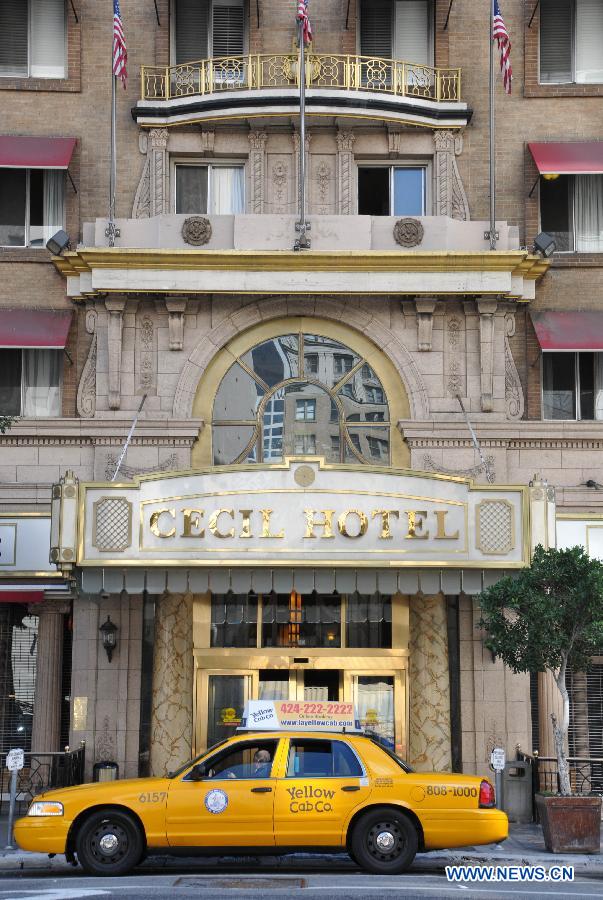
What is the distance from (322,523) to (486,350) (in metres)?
5.30

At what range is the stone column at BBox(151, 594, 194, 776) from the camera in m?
25.9

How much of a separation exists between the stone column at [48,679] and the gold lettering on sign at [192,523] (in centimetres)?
400

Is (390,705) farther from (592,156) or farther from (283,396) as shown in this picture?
(592,156)

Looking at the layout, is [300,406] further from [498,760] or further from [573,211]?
A: [498,760]

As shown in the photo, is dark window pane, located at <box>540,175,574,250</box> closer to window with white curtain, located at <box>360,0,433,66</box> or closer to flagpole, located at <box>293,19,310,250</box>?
window with white curtain, located at <box>360,0,433,66</box>

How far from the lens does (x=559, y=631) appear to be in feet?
69.6

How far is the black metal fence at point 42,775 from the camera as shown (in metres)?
24.9

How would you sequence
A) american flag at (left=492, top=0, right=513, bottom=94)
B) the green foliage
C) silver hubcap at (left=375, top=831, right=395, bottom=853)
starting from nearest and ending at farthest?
silver hubcap at (left=375, top=831, right=395, bottom=853), the green foliage, american flag at (left=492, top=0, right=513, bottom=94)

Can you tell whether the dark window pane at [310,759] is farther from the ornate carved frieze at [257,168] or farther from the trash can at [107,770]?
the ornate carved frieze at [257,168]

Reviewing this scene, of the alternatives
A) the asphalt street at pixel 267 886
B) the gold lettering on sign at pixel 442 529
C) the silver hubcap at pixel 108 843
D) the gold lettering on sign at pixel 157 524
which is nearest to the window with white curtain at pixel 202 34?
the gold lettering on sign at pixel 157 524

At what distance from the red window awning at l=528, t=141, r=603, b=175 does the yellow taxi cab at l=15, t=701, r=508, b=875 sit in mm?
13488

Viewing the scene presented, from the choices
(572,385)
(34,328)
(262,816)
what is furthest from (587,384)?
(262,816)

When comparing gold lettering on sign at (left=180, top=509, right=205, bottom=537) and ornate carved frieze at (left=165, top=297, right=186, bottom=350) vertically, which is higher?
ornate carved frieze at (left=165, top=297, right=186, bottom=350)

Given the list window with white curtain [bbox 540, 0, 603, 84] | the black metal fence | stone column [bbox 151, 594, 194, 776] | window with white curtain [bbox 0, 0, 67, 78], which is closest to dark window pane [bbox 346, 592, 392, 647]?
stone column [bbox 151, 594, 194, 776]
